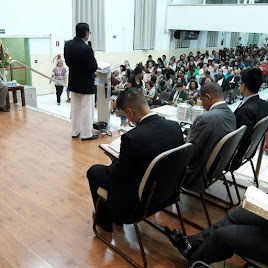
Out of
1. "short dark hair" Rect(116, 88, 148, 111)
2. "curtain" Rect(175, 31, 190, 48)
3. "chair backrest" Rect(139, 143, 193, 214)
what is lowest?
"chair backrest" Rect(139, 143, 193, 214)

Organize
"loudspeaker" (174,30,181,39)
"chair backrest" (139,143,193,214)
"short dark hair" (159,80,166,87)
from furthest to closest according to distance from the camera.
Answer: "loudspeaker" (174,30,181,39)
"short dark hair" (159,80,166,87)
"chair backrest" (139,143,193,214)

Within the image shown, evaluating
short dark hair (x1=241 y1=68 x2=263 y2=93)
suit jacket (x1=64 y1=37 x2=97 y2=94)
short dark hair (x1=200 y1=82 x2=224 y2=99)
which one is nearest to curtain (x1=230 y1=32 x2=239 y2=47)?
suit jacket (x1=64 y1=37 x2=97 y2=94)

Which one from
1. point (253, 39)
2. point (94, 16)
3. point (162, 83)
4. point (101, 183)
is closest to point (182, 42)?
point (94, 16)

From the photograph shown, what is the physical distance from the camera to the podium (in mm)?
3859

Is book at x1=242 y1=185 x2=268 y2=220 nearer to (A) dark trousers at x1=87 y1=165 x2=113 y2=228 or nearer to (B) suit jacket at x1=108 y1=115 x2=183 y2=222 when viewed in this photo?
(B) suit jacket at x1=108 y1=115 x2=183 y2=222

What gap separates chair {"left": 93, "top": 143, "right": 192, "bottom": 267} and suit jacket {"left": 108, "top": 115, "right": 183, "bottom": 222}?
2.5 inches

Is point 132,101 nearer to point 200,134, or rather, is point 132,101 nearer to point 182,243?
point 200,134

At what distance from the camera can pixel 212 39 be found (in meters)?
17.0

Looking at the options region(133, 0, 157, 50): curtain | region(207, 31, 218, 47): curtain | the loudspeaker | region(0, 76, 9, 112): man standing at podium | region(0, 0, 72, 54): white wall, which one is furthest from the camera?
region(207, 31, 218, 47): curtain

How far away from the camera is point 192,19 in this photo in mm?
12109

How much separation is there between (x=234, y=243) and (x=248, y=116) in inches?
48.8

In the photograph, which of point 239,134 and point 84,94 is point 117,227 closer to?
point 239,134

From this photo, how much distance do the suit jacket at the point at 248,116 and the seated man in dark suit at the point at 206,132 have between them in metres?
0.22

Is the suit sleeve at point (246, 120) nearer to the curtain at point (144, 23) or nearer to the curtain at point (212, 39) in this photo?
the curtain at point (144, 23)
